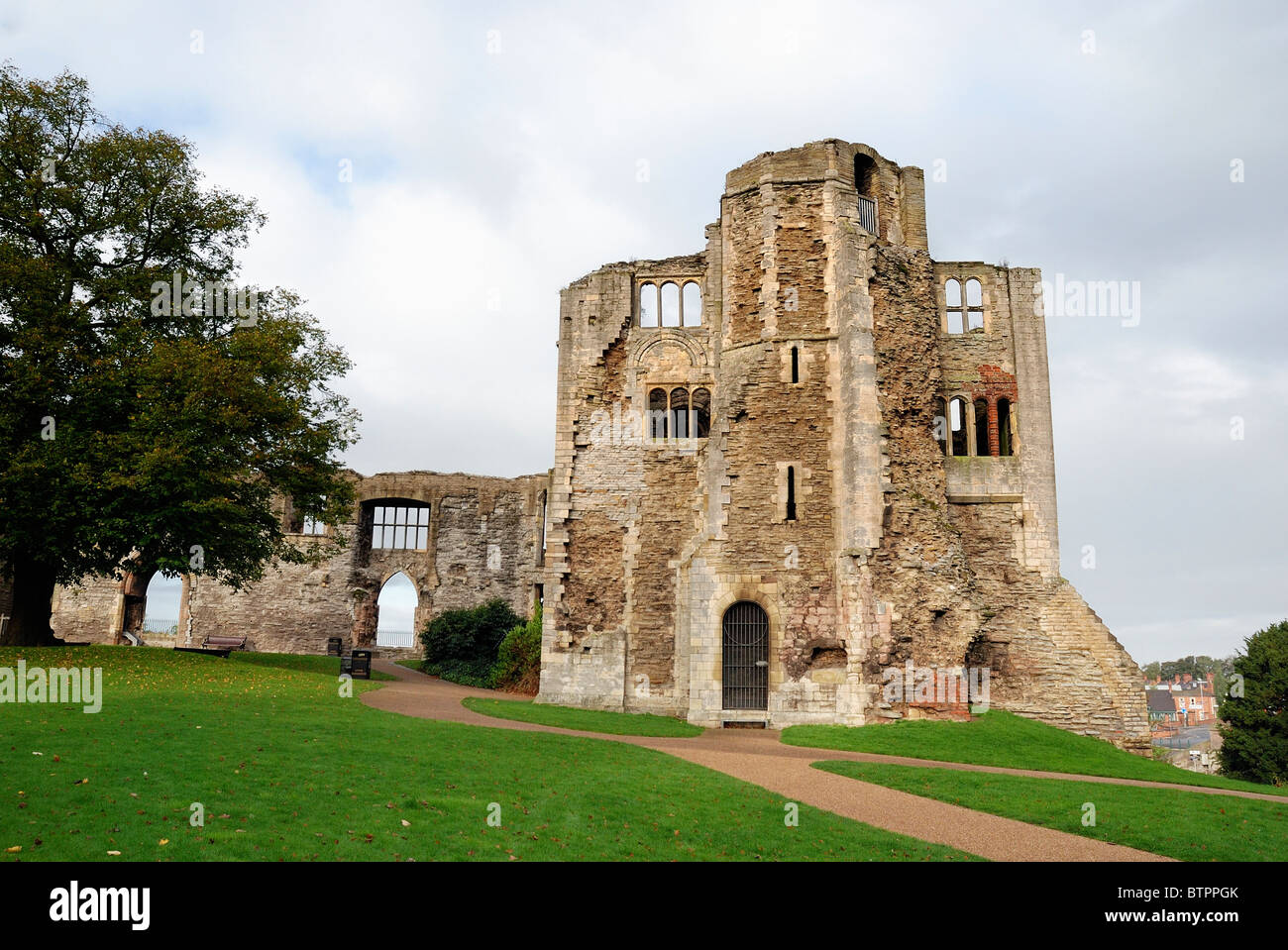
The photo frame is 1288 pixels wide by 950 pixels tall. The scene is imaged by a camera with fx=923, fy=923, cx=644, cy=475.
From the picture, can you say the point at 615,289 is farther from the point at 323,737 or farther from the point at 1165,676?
the point at 1165,676

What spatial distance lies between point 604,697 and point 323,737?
11.9 meters

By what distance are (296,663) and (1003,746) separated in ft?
66.9

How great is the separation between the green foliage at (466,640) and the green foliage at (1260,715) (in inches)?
1008

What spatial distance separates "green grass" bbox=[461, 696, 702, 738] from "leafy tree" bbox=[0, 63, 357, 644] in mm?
7272

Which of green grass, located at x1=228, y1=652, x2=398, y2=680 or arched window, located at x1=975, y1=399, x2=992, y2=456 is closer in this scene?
green grass, located at x1=228, y1=652, x2=398, y2=680

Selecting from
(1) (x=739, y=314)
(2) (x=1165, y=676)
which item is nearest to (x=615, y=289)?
(1) (x=739, y=314)

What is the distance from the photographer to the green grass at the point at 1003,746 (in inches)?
701

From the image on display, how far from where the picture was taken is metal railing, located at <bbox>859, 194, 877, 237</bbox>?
2502 centimetres

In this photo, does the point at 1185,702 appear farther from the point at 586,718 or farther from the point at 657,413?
the point at 586,718

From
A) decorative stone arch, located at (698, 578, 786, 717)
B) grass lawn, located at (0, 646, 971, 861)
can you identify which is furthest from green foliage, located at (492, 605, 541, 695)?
grass lawn, located at (0, 646, 971, 861)

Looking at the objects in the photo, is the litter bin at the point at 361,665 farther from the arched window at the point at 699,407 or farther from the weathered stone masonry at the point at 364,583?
the weathered stone masonry at the point at 364,583

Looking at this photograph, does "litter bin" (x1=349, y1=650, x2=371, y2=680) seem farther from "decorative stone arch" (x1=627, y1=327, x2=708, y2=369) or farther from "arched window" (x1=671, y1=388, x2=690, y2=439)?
"decorative stone arch" (x1=627, y1=327, x2=708, y2=369)

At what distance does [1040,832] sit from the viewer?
11.9 m
